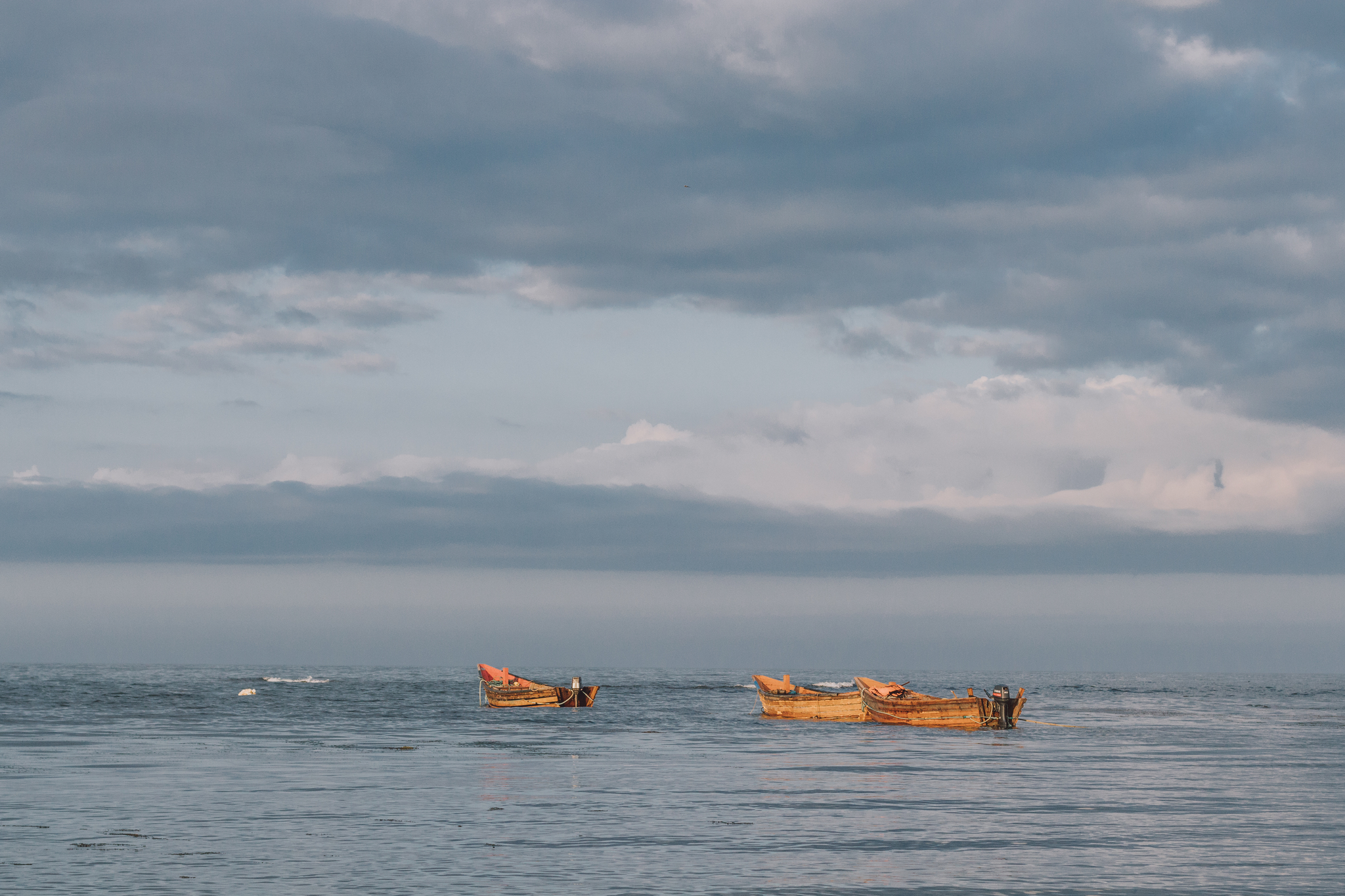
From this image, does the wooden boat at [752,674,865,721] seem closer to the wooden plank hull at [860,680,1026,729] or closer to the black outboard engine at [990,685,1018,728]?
the wooden plank hull at [860,680,1026,729]

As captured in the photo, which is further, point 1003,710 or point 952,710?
point 952,710

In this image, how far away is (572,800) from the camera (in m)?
38.1

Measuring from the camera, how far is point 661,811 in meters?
35.3

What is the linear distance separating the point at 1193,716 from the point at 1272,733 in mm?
26423

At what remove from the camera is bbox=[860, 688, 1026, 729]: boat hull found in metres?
76.4

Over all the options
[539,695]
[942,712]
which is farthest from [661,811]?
[539,695]

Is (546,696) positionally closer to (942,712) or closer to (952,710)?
(942,712)

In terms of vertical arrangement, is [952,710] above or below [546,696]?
above

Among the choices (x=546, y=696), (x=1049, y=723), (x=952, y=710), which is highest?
(x=952, y=710)

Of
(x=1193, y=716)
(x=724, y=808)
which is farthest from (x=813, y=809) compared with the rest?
(x=1193, y=716)

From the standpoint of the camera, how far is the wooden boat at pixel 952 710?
76375 mm

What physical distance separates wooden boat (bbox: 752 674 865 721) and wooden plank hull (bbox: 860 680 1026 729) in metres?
2.55

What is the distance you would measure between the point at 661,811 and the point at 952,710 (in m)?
45.1

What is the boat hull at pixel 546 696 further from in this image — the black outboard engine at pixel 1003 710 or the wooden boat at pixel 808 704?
the black outboard engine at pixel 1003 710
